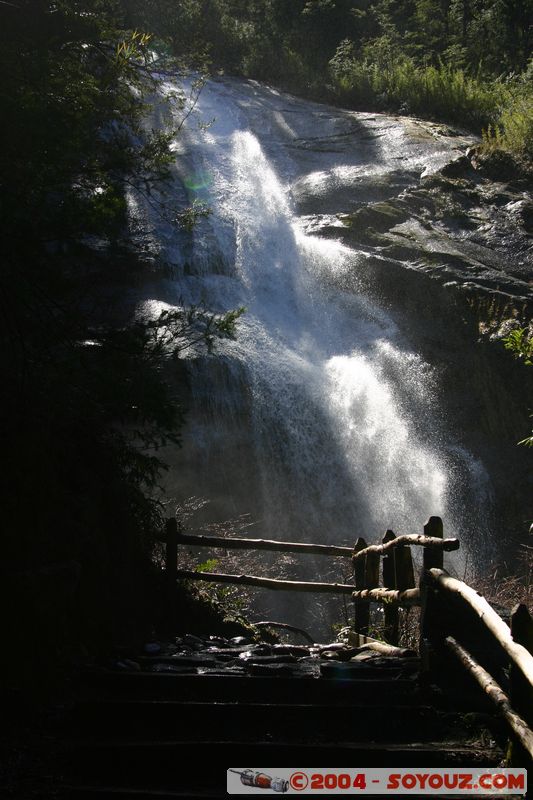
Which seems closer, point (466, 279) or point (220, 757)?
point (220, 757)

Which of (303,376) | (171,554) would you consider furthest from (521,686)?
(303,376)

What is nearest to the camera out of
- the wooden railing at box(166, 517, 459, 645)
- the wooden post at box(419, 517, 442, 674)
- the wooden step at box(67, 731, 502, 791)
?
the wooden step at box(67, 731, 502, 791)

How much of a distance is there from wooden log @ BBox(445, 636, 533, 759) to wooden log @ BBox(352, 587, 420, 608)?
1.28m

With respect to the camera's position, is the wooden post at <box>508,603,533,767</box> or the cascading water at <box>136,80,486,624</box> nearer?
the wooden post at <box>508,603,533,767</box>

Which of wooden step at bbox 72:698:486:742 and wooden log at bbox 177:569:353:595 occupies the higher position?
wooden log at bbox 177:569:353:595

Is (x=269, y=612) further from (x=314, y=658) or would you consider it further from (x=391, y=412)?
(x=314, y=658)

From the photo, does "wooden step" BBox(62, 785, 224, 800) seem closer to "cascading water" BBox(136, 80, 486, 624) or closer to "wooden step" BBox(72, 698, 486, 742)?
"wooden step" BBox(72, 698, 486, 742)

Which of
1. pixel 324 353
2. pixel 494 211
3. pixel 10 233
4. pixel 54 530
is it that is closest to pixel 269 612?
pixel 324 353

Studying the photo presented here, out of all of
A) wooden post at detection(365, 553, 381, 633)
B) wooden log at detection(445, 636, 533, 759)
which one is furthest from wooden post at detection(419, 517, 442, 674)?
wooden post at detection(365, 553, 381, 633)

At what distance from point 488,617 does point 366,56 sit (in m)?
26.6

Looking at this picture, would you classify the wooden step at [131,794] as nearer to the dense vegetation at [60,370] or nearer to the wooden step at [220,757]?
the wooden step at [220,757]

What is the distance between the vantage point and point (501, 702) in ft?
12.7

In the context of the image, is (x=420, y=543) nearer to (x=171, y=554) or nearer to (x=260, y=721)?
(x=260, y=721)

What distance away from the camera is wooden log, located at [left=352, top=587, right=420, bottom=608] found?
6.20 m
